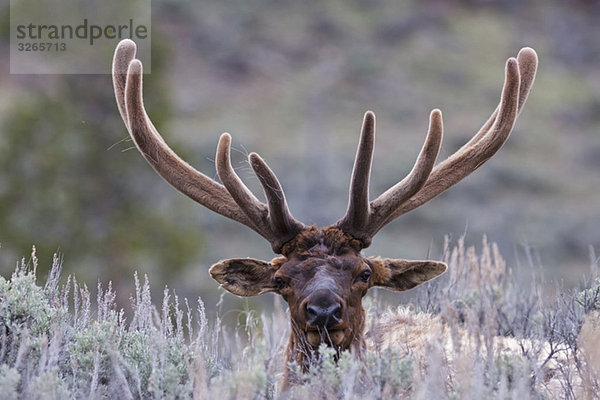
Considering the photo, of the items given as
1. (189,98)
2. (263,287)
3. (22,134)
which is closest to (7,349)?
(263,287)

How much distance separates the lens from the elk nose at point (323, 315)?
16.0 ft

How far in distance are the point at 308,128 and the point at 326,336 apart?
105 ft

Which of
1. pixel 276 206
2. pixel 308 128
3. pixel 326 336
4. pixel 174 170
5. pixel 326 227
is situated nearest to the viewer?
pixel 326 336

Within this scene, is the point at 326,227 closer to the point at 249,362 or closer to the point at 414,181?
the point at 414,181

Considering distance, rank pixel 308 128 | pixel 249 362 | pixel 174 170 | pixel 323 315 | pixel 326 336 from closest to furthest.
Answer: pixel 249 362 → pixel 323 315 → pixel 326 336 → pixel 174 170 → pixel 308 128

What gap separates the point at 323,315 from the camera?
4879 mm

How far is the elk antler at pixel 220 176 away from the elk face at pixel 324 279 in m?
0.19

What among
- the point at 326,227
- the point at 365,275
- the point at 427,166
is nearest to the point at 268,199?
the point at 326,227

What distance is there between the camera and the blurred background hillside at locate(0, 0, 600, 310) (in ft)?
59.1

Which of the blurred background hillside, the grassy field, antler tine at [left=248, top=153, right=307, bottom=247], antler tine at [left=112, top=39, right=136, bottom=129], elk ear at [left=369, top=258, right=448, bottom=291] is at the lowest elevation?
the grassy field

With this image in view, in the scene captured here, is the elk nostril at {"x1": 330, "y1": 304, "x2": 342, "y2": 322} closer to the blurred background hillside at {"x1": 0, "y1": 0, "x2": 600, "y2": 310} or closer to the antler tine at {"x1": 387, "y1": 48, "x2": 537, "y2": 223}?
the antler tine at {"x1": 387, "y1": 48, "x2": 537, "y2": 223}

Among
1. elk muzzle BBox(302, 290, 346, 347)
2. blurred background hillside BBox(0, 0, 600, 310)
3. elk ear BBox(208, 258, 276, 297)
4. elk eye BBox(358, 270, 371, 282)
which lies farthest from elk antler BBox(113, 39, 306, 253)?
blurred background hillside BBox(0, 0, 600, 310)

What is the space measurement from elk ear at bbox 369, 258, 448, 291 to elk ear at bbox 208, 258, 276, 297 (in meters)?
0.67

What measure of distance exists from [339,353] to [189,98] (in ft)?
121
